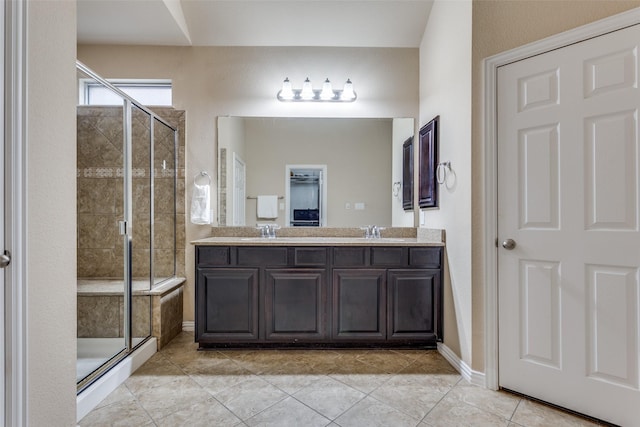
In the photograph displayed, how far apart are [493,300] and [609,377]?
1.96ft

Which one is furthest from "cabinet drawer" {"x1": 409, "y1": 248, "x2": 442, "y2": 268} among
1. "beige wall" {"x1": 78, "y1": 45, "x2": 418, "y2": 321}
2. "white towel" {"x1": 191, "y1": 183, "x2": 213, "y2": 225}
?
"white towel" {"x1": 191, "y1": 183, "x2": 213, "y2": 225}

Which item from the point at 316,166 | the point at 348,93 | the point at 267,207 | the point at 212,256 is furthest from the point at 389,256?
the point at 348,93

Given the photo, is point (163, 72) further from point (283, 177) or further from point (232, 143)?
point (283, 177)

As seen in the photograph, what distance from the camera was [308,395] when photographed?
1.76 m

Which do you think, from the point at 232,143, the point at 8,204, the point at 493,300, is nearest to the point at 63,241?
the point at 8,204

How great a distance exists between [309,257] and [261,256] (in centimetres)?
37

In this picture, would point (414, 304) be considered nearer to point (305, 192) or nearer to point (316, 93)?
point (305, 192)

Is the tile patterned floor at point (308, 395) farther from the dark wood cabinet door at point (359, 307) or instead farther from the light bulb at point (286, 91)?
the light bulb at point (286, 91)

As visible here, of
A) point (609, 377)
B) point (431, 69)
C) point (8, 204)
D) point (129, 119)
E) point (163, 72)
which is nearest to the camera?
point (8, 204)

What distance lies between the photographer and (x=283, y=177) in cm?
285

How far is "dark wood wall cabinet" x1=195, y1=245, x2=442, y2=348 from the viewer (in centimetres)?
230

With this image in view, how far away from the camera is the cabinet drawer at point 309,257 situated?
2.31 m

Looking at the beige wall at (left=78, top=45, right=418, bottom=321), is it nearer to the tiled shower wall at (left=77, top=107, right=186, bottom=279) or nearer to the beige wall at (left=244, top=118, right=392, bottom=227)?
the beige wall at (left=244, top=118, right=392, bottom=227)

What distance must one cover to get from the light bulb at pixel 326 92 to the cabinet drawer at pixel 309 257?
1441mm
